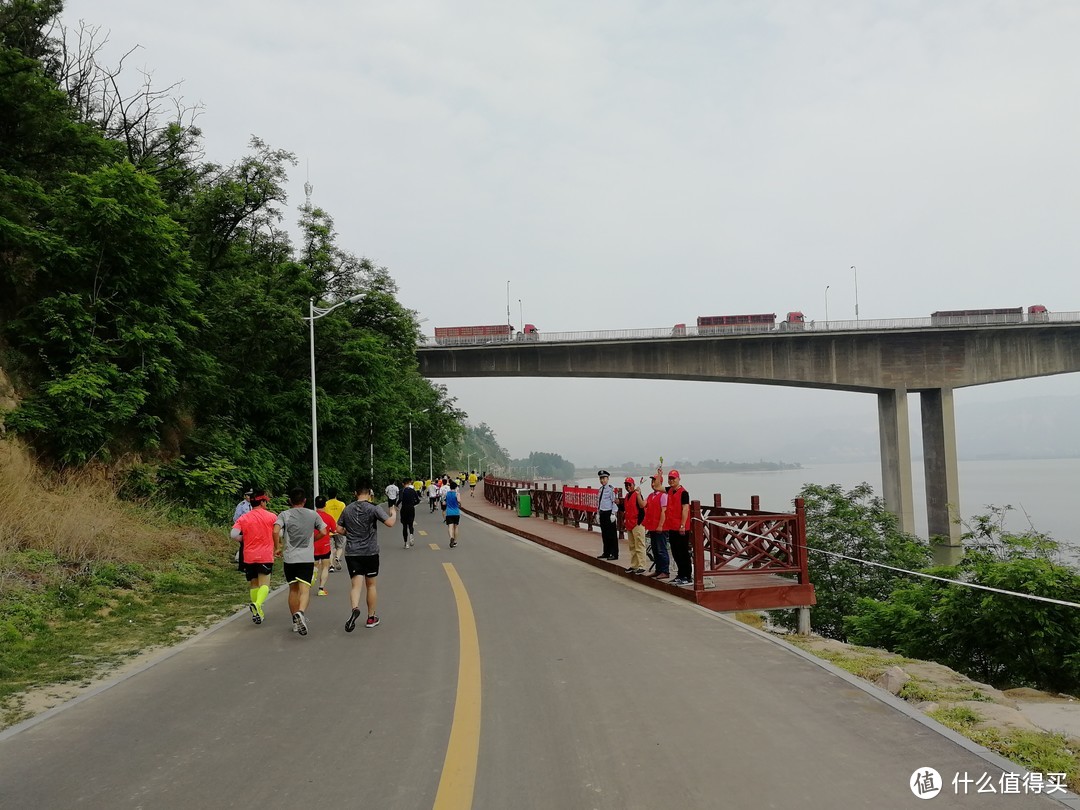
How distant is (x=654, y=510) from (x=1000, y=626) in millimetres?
4841

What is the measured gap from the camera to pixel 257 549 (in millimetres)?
9062

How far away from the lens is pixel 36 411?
49.2 feet

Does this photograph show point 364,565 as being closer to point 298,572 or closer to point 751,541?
point 298,572

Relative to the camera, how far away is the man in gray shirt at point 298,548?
834 centimetres

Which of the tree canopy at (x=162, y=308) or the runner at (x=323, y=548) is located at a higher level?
the tree canopy at (x=162, y=308)

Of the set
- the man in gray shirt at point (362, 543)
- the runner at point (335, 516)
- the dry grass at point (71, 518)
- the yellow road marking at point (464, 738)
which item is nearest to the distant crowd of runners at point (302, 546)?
the man in gray shirt at point (362, 543)

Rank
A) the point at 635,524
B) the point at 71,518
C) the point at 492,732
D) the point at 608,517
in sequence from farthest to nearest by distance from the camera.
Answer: the point at 608,517 < the point at 635,524 < the point at 71,518 < the point at 492,732

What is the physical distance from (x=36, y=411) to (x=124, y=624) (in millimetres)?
8685

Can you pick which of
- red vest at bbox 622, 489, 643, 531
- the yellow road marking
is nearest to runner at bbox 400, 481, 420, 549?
red vest at bbox 622, 489, 643, 531

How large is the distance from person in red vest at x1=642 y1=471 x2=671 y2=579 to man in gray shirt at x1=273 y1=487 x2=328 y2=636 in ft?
17.4

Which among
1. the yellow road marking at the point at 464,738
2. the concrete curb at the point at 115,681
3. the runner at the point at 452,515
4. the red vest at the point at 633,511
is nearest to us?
the yellow road marking at the point at 464,738

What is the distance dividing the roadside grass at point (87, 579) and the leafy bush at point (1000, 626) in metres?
10.3

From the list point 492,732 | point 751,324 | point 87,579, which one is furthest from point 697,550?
point 751,324

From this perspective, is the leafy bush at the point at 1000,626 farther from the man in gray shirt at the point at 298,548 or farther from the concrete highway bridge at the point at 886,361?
the concrete highway bridge at the point at 886,361
